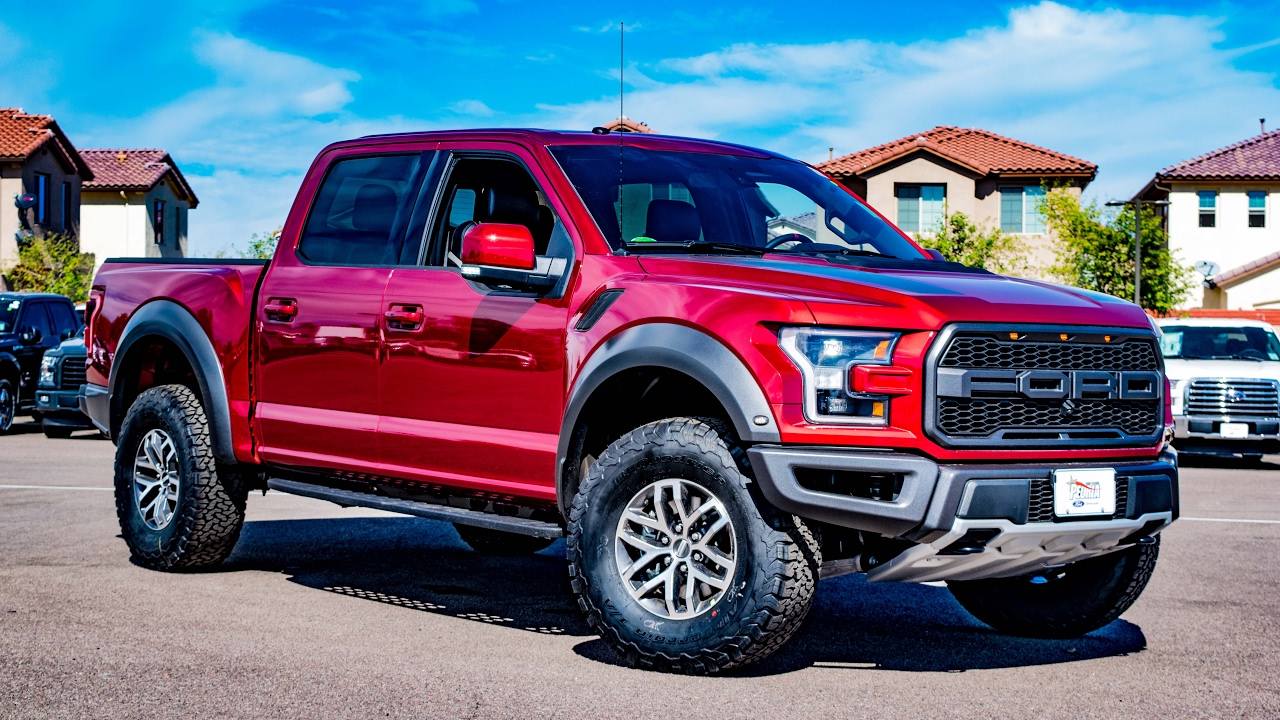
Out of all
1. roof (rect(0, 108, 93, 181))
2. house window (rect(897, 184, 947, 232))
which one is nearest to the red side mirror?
house window (rect(897, 184, 947, 232))

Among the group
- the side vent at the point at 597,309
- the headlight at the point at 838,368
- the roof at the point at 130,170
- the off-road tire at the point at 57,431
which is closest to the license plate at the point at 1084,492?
the headlight at the point at 838,368

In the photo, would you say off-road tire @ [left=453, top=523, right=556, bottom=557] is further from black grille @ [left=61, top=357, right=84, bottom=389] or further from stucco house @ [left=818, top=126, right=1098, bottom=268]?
stucco house @ [left=818, top=126, right=1098, bottom=268]

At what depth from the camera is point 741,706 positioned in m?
4.86

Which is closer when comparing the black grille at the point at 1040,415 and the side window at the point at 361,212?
the black grille at the point at 1040,415

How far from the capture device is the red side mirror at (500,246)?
5734 millimetres

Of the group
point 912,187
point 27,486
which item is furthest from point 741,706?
point 912,187

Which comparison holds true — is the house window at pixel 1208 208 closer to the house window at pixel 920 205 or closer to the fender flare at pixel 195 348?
the house window at pixel 920 205

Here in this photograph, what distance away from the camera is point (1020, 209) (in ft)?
170

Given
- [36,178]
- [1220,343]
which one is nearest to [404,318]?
[1220,343]

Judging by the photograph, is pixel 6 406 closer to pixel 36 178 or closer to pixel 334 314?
pixel 334 314

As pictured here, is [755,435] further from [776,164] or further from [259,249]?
[259,249]

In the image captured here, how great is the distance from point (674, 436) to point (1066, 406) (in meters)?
1.41

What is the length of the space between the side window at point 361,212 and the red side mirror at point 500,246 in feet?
3.16

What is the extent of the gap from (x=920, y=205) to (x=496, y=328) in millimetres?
47367
